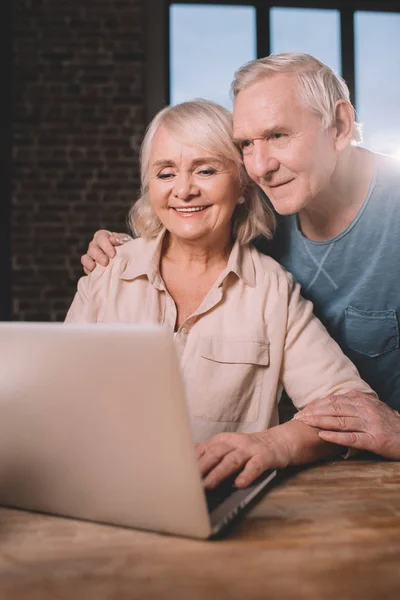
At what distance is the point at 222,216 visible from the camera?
1793 millimetres

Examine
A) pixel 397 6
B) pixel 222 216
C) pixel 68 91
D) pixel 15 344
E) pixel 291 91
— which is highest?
pixel 397 6

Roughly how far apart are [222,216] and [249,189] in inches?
7.3

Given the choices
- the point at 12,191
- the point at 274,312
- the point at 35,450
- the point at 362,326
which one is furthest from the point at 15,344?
the point at 12,191

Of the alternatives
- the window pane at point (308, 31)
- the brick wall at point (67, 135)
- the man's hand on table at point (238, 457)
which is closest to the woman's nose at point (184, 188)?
the man's hand on table at point (238, 457)

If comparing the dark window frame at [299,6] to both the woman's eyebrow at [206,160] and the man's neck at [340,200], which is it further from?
the woman's eyebrow at [206,160]

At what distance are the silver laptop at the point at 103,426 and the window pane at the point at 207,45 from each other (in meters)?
4.02

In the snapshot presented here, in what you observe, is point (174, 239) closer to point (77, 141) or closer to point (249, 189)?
point (249, 189)

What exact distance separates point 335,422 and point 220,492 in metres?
0.39

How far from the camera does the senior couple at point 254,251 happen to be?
1727 millimetres

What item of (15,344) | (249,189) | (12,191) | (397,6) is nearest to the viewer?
(15,344)

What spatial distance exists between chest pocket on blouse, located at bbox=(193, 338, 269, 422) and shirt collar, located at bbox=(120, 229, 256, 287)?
0.65ft

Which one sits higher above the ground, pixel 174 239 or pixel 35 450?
pixel 174 239

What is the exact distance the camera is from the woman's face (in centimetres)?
173

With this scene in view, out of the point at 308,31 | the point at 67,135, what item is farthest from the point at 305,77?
the point at 308,31
